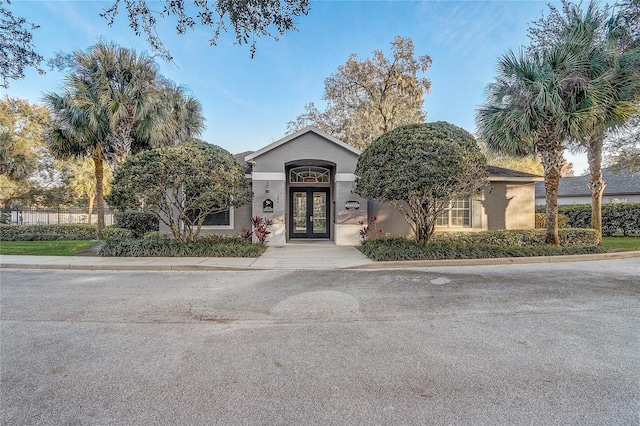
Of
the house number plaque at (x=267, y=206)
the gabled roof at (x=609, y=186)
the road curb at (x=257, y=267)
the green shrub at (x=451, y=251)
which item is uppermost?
the gabled roof at (x=609, y=186)

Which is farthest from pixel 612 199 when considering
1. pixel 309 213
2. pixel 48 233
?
pixel 48 233

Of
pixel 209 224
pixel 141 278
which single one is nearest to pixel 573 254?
pixel 141 278

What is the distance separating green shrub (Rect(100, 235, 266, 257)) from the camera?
9547mm

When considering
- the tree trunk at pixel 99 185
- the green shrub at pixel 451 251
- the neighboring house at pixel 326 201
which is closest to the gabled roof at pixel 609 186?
the neighboring house at pixel 326 201

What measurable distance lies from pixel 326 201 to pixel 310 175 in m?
1.48

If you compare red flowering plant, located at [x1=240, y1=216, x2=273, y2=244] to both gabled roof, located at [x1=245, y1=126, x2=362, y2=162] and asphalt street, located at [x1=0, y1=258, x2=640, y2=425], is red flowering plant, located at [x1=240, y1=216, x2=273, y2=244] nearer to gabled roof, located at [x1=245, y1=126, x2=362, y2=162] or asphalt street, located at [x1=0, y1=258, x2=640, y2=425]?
gabled roof, located at [x1=245, y1=126, x2=362, y2=162]

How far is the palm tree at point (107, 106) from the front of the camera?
37.7 ft

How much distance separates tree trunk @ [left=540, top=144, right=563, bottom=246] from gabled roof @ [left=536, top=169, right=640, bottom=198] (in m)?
18.5

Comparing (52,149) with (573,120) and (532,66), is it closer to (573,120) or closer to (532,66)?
(532,66)

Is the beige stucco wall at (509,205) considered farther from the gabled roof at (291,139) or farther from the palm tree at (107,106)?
the palm tree at (107,106)

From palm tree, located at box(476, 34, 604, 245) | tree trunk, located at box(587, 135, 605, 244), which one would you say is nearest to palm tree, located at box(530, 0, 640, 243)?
palm tree, located at box(476, 34, 604, 245)

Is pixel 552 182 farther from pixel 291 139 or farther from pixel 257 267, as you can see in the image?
pixel 257 267

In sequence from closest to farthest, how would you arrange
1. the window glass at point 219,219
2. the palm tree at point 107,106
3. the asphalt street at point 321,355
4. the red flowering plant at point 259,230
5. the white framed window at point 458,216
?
the asphalt street at point 321,355
the palm tree at point 107,106
the red flowering plant at point 259,230
the window glass at point 219,219
the white framed window at point 458,216

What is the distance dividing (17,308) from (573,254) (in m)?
14.2
